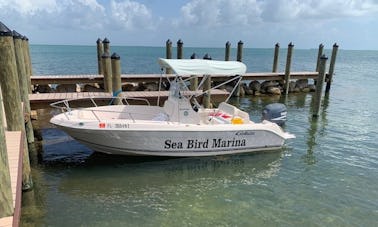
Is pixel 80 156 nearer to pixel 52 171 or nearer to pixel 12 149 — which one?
pixel 52 171

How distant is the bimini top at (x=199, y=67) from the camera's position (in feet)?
28.7

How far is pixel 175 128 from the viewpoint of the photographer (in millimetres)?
8414

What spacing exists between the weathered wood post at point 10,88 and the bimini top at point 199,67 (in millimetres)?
3868

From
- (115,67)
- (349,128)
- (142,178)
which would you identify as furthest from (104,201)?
(349,128)

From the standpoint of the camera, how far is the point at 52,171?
8180mm

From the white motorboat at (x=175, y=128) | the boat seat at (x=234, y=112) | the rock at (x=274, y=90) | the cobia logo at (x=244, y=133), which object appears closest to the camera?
the white motorboat at (x=175, y=128)

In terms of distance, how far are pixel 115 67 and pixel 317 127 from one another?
847 cm

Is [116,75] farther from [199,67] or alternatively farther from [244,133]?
[244,133]

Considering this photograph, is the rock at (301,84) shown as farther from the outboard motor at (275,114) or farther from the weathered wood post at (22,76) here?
the weathered wood post at (22,76)

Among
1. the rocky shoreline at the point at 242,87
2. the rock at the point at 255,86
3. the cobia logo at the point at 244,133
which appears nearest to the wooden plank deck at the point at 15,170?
the cobia logo at the point at 244,133

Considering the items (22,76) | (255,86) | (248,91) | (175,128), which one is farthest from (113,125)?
(255,86)

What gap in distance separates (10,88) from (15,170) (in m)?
2.33

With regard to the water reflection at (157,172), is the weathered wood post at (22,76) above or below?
above

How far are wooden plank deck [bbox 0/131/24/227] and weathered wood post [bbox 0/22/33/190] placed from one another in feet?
0.90
